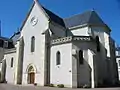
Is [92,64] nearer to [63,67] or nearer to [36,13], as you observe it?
[63,67]

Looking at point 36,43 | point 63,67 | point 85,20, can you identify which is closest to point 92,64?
point 63,67

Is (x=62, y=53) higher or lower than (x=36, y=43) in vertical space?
lower

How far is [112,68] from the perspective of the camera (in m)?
30.9

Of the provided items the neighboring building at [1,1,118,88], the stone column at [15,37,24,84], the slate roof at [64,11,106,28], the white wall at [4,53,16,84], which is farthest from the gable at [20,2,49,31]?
the white wall at [4,53,16,84]

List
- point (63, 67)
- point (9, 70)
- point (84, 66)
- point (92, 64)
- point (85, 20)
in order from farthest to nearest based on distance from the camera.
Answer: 1. point (9, 70)
2. point (85, 20)
3. point (63, 67)
4. point (84, 66)
5. point (92, 64)

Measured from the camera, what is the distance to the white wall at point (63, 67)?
25.2 meters

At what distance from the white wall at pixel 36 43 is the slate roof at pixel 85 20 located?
6.91 metres

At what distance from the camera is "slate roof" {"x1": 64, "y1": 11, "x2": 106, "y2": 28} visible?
3262 centimetres

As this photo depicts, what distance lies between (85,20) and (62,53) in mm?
10562

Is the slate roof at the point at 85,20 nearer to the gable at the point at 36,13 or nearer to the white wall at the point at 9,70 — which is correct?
the gable at the point at 36,13

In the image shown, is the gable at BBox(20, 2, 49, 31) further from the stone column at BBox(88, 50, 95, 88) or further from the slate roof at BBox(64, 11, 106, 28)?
the stone column at BBox(88, 50, 95, 88)

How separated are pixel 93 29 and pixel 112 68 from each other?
809cm

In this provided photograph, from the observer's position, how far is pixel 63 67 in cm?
2605

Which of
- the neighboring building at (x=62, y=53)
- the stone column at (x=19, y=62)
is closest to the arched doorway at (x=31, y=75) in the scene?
the neighboring building at (x=62, y=53)
